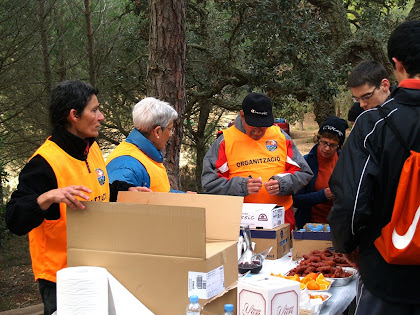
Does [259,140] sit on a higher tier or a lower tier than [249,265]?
higher

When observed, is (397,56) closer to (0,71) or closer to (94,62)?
(0,71)

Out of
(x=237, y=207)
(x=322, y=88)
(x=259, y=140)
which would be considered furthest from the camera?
(x=322, y=88)

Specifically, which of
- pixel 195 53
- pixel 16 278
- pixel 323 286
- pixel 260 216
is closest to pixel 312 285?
pixel 323 286

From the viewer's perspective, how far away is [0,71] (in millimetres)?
6320

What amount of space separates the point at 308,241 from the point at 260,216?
0.33 metres

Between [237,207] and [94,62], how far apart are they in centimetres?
623

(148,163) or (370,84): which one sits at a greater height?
(370,84)

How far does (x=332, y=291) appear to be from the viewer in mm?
2625

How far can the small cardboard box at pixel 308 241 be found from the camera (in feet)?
10.3

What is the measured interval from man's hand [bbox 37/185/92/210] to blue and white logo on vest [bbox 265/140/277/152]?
2134mm

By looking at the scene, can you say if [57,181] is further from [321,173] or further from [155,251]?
[321,173]

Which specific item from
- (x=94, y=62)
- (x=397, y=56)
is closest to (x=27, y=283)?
Result: (x=94, y=62)

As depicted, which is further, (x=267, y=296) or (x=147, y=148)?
(x=147, y=148)

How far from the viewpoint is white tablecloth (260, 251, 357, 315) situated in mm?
2447
